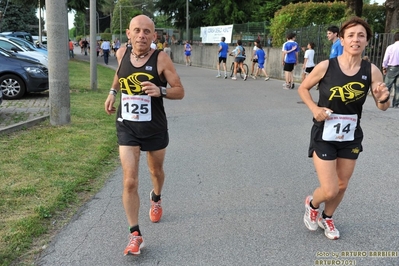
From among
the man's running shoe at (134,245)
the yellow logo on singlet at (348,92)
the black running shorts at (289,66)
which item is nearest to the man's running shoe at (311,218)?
the yellow logo on singlet at (348,92)

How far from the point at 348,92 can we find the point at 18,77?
35.5ft

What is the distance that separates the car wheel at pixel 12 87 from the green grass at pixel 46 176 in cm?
385

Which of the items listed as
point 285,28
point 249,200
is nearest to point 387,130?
point 249,200

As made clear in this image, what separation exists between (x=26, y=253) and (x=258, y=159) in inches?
A: 156

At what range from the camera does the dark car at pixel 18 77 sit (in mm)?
12016

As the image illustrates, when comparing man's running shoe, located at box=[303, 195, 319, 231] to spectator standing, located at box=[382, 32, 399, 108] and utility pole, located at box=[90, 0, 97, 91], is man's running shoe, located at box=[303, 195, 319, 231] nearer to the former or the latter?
spectator standing, located at box=[382, 32, 399, 108]

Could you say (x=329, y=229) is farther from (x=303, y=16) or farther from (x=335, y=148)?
(x=303, y=16)

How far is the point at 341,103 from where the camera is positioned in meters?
3.66

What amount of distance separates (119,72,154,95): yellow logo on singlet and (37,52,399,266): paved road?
135 centimetres

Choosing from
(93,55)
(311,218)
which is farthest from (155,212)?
(93,55)

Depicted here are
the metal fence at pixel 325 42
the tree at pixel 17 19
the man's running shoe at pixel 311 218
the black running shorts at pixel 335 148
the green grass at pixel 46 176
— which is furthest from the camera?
the tree at pixel 17 19

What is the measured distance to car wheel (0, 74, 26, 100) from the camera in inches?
472

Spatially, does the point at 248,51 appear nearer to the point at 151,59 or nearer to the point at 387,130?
the point at 387,130

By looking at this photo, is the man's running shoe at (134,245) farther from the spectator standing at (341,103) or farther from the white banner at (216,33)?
the white banner at (216,33)
